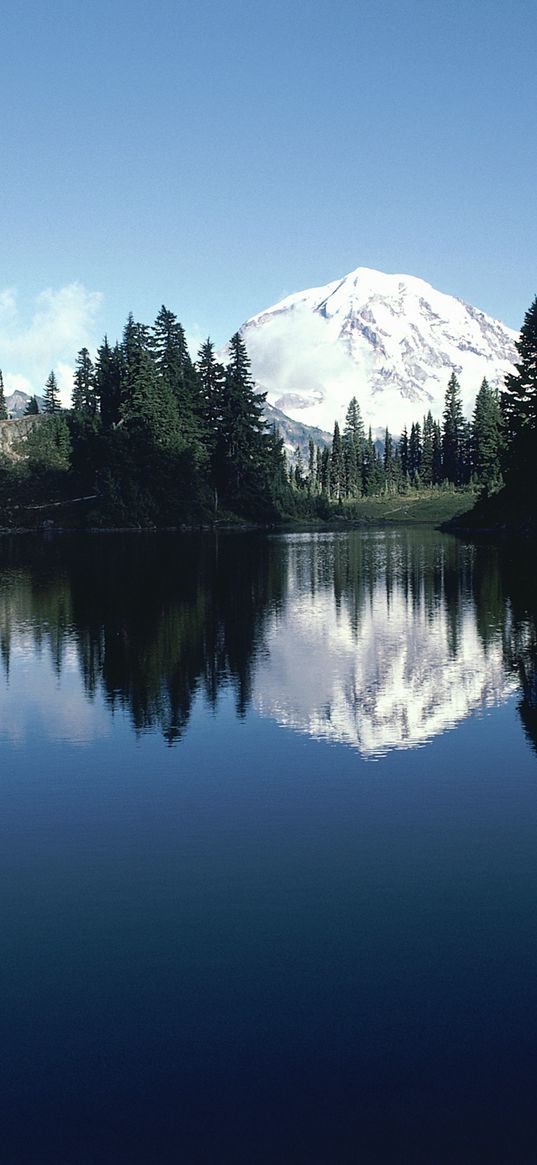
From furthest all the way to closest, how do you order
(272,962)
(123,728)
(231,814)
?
(123,728) < (231,814) < (272,962)

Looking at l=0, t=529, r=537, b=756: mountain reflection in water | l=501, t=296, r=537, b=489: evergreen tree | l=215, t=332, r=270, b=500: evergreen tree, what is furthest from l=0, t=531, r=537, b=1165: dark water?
l=215, t=332, r=270, b=500: evergreen tree

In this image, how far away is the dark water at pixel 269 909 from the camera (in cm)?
1103

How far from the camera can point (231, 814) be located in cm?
2103

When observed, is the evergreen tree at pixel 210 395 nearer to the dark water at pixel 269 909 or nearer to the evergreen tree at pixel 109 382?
the evergreen tree at pixel 109 382

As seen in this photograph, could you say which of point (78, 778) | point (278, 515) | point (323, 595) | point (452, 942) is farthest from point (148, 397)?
point (452, 942)

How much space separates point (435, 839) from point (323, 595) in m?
43.2

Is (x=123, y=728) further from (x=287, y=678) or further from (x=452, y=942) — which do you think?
(x=452, y=942)

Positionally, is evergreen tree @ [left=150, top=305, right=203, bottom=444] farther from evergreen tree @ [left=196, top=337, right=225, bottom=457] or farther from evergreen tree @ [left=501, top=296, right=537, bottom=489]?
evergreen tree @ [left=501, top=296, right=537, bottom=489]

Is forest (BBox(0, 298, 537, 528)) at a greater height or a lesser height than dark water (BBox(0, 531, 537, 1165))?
greater

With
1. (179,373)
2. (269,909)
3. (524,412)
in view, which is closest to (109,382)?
(179,373)

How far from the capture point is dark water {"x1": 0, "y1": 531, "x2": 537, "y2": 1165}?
11.0 meters

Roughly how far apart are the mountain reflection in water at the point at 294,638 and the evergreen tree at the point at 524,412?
95.1 feet

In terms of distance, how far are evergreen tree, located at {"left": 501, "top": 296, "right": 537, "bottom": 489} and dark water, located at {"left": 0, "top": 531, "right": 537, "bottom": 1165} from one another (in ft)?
255

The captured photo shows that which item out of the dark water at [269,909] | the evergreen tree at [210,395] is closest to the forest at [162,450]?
the evergreen tree at [210,395]
